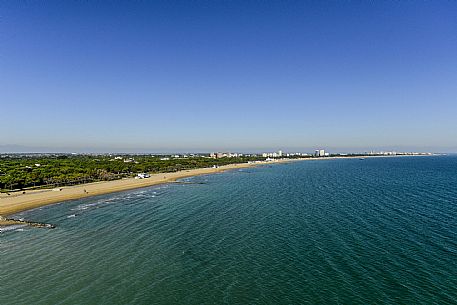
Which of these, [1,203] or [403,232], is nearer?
[403,232]

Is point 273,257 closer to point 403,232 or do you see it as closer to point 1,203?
point 403,232

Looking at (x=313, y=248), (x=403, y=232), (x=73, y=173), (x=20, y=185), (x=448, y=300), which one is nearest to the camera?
(x=448, y=300)

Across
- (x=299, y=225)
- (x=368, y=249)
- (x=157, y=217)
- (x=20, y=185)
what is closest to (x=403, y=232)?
(x=368, y=249)

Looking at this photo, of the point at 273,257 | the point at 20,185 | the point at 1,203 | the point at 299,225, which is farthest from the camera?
the point at 20,185

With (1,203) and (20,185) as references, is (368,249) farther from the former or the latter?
(20,185)

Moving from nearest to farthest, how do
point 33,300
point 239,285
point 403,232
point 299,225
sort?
1. point 33,300
2. point 239,285
3. point 403,232
4. point 299,225

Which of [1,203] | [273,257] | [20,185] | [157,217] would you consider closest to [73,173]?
[20,185]
